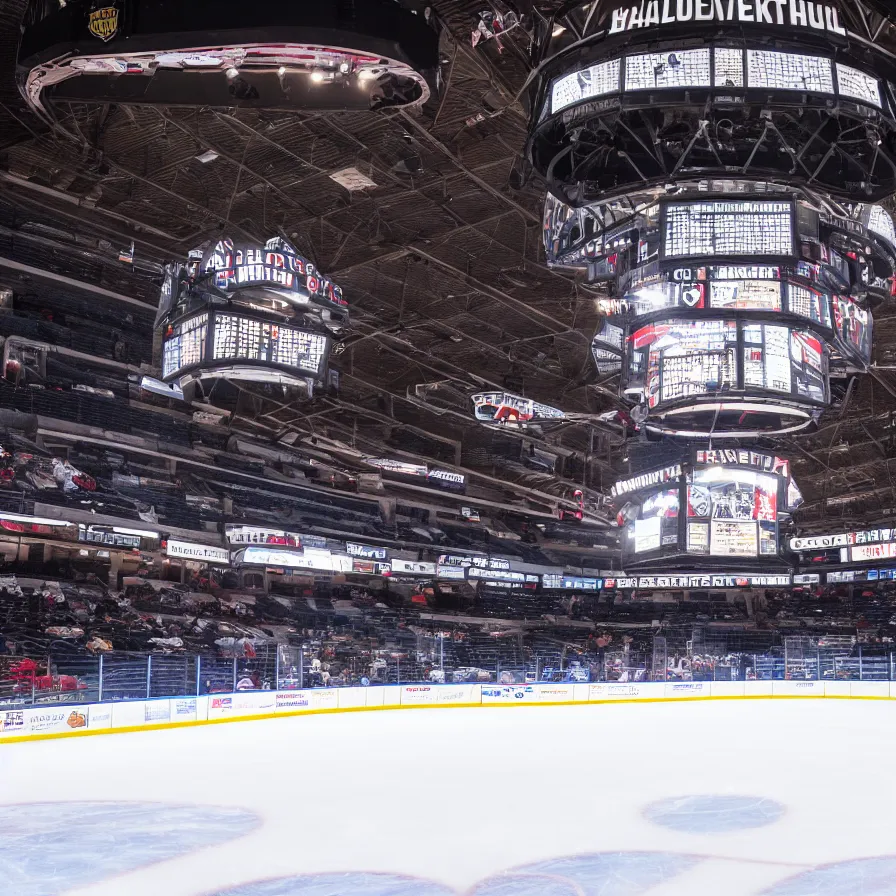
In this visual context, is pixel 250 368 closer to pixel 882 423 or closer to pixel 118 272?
pixel 118 272

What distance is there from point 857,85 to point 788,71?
640 millimetres

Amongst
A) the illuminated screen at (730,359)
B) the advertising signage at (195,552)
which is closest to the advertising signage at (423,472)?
the advertising signage at (195,552)

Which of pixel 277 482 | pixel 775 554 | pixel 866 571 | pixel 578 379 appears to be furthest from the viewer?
pixel 866 571

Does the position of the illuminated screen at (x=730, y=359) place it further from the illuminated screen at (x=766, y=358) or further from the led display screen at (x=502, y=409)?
the led display screen at (x=502, y=409)

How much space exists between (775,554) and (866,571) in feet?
51.1

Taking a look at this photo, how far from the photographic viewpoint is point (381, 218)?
18562mm

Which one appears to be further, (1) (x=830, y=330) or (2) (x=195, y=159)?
(2) (x=195, y=159)

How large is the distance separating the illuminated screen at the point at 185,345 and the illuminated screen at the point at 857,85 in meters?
8.29

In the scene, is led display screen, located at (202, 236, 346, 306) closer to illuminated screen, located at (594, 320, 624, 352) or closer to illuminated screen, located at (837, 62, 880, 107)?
illuminated screen, located at (594, 320, 624, 352)

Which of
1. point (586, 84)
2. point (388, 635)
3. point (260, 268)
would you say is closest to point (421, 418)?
point (388, 635)

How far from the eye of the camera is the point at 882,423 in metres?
30.6

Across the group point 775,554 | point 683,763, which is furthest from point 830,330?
point 775,554

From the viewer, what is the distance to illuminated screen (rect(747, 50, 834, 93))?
362 inches

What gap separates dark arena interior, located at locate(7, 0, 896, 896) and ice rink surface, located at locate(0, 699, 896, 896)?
6cm
